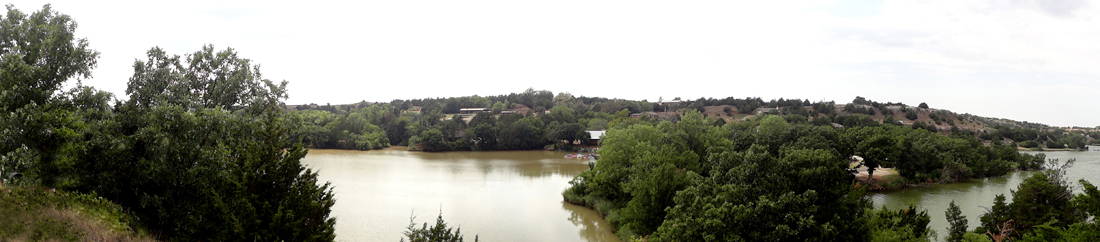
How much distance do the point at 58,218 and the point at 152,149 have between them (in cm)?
272

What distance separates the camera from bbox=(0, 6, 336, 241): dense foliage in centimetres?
955

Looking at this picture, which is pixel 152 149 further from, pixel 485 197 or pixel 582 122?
pixel 582 122

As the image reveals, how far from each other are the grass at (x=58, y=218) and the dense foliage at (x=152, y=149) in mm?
379

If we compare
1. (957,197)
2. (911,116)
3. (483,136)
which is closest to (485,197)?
(957,197)

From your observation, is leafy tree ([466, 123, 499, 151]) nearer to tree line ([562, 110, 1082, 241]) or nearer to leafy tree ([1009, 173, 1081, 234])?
tree line ([562, 110, 1082, 241])

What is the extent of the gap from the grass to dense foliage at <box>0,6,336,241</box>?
0.38m

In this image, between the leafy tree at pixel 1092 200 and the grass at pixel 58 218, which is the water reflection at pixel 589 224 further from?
the grass at pixel 58 218

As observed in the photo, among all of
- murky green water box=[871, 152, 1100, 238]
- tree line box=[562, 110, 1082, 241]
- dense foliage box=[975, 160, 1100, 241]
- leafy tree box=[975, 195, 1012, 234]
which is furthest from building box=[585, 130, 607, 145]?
dense foliage box=[975, 160, 1100, 241]

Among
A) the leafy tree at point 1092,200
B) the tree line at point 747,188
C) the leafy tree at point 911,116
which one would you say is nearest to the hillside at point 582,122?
the leafy tree at point 911,116

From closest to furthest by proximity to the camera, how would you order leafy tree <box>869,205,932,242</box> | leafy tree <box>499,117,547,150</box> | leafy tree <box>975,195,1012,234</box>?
leafy tree <box>869,205,932,242</box> → leafy tree <box>975,195,1012,234</box> → leafy tree <box>499,117,547,150</box>

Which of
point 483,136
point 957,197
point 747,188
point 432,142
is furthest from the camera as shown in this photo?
point 483,136

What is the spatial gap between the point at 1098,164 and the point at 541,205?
58732mm

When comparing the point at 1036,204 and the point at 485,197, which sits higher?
the point at 1036,204

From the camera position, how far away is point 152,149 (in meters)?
11.3
